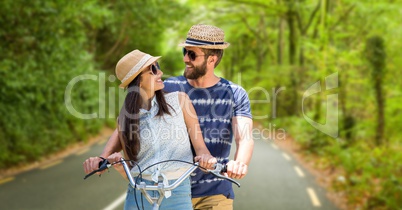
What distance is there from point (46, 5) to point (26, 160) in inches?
172

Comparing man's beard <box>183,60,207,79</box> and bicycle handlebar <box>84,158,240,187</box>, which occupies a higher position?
man's beard <box>183,60,207,79</box>

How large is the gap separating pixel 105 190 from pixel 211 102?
23.2ft

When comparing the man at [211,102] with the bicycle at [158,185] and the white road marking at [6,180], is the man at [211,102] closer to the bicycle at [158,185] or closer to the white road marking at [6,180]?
the bicycle at [158,185]

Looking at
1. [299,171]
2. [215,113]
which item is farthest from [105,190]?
[215,113]

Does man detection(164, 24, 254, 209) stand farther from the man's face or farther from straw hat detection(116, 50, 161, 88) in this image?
straw hat detection(116, 50, 161, 88)

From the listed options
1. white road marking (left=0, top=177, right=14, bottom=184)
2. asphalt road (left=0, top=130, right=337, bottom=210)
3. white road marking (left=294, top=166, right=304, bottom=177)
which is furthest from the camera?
white road marking (left=294, top=166, right=304, bottom=177)

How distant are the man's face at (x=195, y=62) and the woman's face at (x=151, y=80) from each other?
2.05 feet

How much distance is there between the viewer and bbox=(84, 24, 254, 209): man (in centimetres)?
344

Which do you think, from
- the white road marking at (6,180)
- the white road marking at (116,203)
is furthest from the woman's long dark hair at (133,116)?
the white road marking at (6,180)

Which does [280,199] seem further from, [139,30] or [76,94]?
[139,30]

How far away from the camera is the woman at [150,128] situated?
281 centimetres

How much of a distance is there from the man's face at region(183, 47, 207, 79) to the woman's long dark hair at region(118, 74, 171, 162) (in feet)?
2.29

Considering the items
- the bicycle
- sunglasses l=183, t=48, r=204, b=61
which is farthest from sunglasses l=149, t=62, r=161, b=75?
sunglasses l=183, t=48, r=204, b=61

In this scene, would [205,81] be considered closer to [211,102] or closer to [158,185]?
[211,102]
